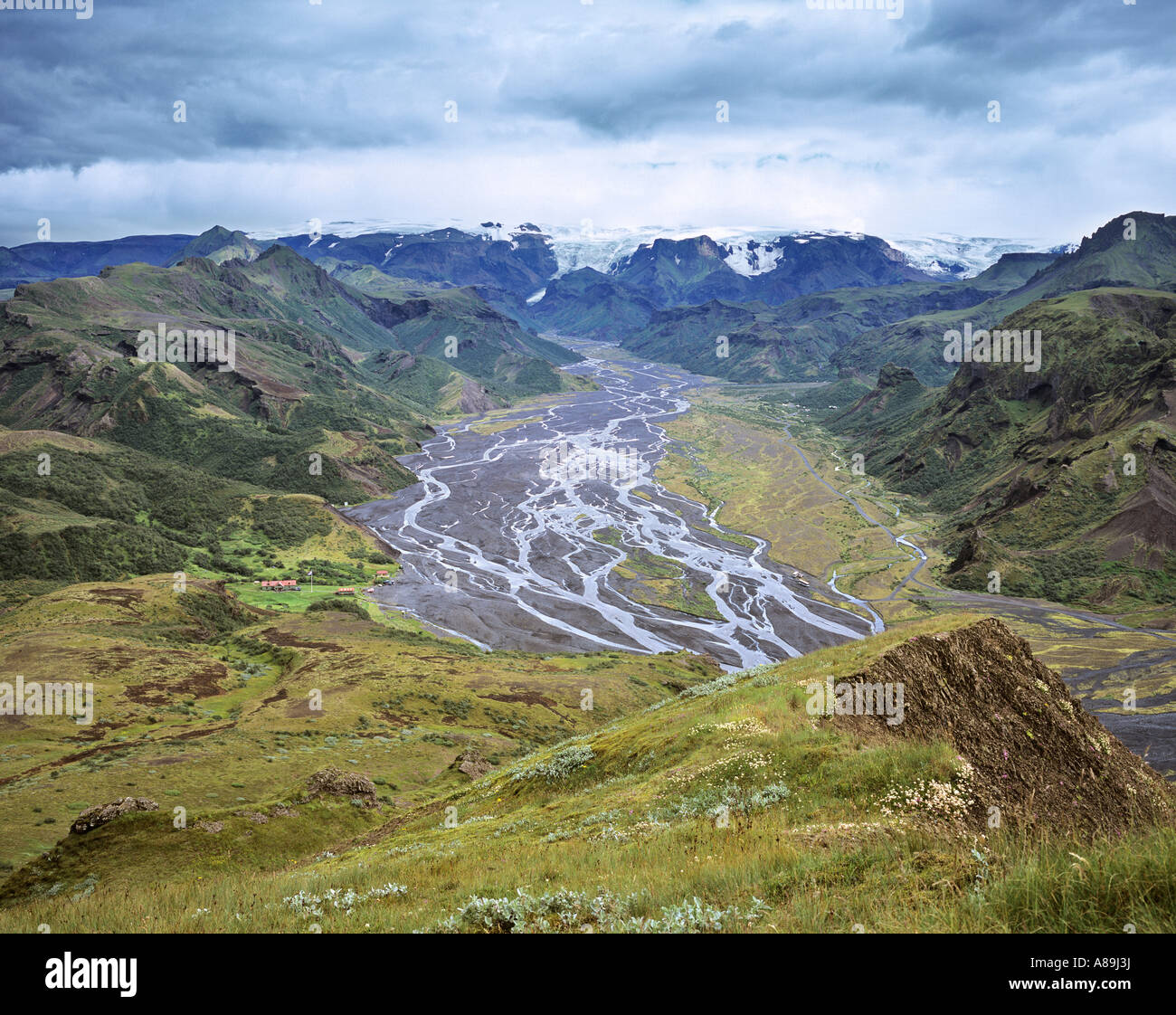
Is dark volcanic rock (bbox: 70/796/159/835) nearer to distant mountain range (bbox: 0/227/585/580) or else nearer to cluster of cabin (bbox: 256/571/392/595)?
distant mountain range (bbox: 0/227/585/580)

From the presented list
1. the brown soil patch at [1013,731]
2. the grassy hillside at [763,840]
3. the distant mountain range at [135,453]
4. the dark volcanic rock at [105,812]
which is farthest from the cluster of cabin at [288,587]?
the brown soil patch at [1013,731]

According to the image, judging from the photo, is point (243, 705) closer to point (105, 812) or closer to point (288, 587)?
point (105, 812)

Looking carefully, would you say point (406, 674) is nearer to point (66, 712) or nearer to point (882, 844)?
point (66, 712)

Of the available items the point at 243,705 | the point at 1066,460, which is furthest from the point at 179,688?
the point at 1066,460

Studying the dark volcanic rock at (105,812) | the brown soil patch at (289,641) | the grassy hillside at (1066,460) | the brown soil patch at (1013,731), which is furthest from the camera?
the grassy hillside at (1066,460)

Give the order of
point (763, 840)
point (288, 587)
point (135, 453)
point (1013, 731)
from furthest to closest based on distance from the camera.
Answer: point (135, 453) < point (288, 587) < point (1013, 731) < point (763, 840)

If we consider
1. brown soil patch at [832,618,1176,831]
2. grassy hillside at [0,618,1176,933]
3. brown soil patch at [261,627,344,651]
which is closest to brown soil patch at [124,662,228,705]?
brown soil patch at [261,627,344,651]

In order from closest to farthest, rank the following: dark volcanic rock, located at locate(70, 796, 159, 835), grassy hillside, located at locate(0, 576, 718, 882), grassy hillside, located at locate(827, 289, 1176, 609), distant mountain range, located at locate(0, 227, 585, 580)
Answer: dark volcanic rock, located at locate(70, 796, 159, 835) → grassy hillside, located at locate(0, 576, 718, 882) → distant mountain range, located at locate(0, 227, 585, 580) → grassy hillside, located at locate(827, 289, 1176, 609)

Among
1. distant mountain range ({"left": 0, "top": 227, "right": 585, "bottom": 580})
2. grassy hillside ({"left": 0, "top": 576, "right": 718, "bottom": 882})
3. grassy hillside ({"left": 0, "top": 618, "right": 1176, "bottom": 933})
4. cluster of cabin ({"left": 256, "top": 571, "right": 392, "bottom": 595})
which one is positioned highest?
distant mountain range ({"left": 0, "top": 227, "right": 585, "bottom": 580})

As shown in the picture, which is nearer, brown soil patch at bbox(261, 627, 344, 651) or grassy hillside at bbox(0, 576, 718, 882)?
grassy hillside at bbox(0, 576, 718, 882)

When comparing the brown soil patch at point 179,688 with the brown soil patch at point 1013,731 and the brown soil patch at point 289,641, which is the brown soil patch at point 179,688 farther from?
the brown soil patch at point 1013,731
